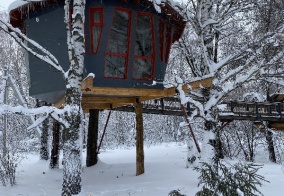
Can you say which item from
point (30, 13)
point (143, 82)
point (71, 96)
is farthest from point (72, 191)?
point (30, 13)

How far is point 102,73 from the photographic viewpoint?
9.16 meters

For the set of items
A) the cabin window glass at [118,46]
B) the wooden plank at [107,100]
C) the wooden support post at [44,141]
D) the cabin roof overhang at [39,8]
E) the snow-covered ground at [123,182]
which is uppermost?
the cabin roof overhang at [39,8]

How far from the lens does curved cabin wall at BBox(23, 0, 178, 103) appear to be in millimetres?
9023

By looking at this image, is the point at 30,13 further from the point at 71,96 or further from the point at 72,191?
the point at 72,191

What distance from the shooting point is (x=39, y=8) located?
9.96 meters

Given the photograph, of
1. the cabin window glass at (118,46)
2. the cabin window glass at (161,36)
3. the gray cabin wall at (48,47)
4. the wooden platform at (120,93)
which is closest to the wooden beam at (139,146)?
the wooden platform at (120,93)

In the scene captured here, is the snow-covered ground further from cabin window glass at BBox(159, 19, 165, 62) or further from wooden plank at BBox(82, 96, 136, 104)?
cabin window glass at BBox(159, 19, 165, 62)

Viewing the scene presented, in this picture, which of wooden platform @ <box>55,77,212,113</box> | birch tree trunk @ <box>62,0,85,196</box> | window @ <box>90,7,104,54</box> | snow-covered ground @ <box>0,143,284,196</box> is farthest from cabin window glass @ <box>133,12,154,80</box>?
Answer: snow-covered ground @ <box>0,143,284,196</box>

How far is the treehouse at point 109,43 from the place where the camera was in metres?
9.02

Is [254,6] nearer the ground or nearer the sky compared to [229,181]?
nearer the sky

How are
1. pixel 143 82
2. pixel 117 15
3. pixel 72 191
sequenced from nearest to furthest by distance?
pixel 72 191 < pixel 117 15 < pixel 143 82

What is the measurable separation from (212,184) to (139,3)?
657 cm

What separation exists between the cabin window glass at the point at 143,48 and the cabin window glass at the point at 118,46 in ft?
1.26

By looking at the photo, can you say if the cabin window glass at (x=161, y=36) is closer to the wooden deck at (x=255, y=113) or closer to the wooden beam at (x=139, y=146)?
the wooden beam at (x=139, y=146)
